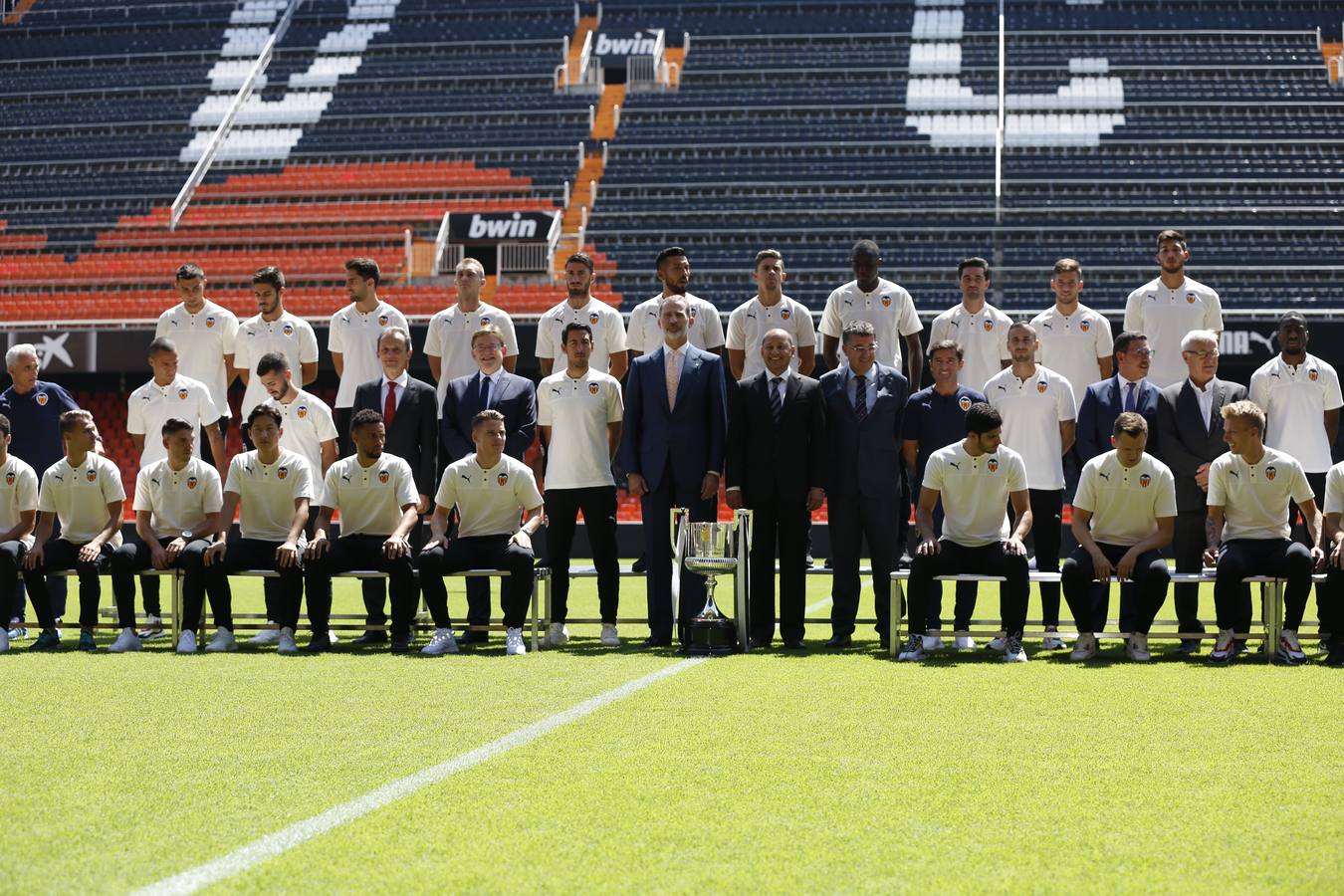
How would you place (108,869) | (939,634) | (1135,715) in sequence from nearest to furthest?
(108,869)
(1135,715)
(939,634)

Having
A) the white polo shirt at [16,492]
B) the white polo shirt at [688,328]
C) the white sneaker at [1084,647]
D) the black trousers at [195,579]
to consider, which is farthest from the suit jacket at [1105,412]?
the white polo shirt at [16,492]

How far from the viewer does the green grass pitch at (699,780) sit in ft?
11.0

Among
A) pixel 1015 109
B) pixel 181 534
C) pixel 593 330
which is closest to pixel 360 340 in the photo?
pixel 593 330

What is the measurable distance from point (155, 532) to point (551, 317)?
112 inches

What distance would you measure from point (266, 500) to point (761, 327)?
10.6 feet

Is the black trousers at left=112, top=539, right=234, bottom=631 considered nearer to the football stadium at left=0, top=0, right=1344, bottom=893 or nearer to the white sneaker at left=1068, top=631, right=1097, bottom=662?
the football stadium at left=0, top=0, right=1344, bottom=893

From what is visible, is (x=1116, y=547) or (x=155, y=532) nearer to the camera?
(x=1116, y=547)

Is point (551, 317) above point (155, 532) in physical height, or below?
above

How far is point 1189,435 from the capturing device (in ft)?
28.6

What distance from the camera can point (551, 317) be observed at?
1001 centimetres

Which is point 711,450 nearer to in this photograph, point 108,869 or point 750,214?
point 108,869

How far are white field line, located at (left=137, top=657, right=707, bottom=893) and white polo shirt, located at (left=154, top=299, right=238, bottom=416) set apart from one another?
5466 mm

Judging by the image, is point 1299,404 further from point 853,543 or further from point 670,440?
point 670,440

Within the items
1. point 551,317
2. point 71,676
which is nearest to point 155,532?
point 71,676
